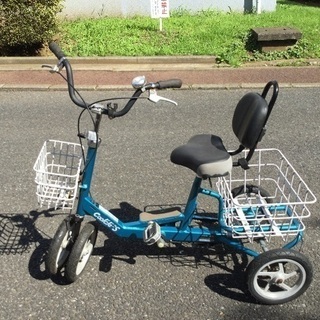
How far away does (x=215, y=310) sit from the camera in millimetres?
2539

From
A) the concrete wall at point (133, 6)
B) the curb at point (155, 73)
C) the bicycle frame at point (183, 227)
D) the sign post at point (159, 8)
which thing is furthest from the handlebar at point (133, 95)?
the concrete wall at point (133, 6)

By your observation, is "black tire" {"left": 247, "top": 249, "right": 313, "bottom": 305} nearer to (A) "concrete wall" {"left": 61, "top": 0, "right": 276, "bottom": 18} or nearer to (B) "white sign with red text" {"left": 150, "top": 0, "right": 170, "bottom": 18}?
(B) "white sign with red text" {"left": 150, "top": 0, "right": 170, "bottom": 18}

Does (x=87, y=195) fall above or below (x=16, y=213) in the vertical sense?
above

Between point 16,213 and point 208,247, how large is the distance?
5.13 ft

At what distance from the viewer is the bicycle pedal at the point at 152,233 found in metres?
2.59

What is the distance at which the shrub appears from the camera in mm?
7309

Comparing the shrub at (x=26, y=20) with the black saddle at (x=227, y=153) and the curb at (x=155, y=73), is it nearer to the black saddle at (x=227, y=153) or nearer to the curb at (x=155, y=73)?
the curb at (x=155, y=73)

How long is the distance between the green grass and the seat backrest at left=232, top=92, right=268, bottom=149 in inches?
198

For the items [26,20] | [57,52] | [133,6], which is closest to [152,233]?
[57,52]

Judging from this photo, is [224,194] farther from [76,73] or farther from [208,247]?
[76,73]

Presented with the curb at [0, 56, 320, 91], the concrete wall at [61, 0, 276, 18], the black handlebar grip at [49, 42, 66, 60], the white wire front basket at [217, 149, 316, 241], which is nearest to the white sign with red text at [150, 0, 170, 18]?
the curb at [0, 56, 320, 91]

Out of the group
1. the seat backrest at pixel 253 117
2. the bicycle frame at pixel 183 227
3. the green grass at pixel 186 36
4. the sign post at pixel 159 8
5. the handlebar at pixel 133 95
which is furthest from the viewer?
the sign post at pixel 159 8

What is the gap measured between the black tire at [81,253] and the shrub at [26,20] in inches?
227

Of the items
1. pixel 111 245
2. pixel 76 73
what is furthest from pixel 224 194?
pixel 76 73
